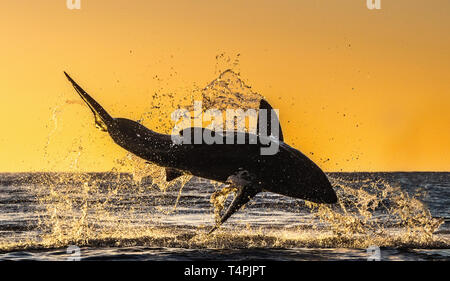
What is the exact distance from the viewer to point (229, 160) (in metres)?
15.1

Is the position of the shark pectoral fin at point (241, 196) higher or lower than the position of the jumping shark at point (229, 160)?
lower

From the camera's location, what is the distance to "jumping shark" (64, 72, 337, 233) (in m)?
15.1

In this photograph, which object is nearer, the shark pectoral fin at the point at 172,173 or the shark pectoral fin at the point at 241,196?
the shark pectoral fin at the point at 241,196

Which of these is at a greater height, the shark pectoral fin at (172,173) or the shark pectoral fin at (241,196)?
the shark pectoral fin at (172,173)

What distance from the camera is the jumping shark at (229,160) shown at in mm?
15055

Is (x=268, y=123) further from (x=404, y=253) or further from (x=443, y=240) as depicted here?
(x=443, y=240)

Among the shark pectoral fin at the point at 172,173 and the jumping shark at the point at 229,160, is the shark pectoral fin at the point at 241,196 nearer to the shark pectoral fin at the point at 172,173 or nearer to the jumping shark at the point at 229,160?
the jumping shark at the point at 229,160

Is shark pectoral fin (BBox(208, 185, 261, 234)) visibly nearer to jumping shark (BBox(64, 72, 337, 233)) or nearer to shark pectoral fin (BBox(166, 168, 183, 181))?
jumping shark (BBox(64, 72, 337, 233))

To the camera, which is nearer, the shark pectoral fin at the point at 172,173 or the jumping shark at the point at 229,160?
the jumping shark at the point at 229,160

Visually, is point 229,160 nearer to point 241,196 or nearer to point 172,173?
point 241,196

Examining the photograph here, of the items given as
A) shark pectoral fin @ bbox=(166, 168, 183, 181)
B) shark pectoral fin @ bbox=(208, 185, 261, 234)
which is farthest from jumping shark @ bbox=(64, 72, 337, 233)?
shark pectoral fin @ bbox=(166, 168, 183, 181)

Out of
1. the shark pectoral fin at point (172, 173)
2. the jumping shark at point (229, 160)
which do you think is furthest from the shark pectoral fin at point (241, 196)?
the shark pectoral fin at point (172, 173)
